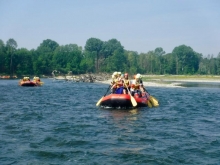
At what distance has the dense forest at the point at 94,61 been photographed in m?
100

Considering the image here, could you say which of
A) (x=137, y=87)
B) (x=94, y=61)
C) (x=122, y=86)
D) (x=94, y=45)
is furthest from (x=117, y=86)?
(x=94, y=45)

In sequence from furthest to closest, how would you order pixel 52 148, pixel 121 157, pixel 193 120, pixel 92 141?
pixel 193 120
pixel 92 141
pixel 52 148
pixel 121 157

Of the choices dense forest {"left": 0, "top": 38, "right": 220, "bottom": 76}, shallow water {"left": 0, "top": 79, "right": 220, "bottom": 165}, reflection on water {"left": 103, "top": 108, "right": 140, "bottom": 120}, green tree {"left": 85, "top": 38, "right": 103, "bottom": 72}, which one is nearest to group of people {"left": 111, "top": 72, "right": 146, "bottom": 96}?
reflection on water {"left": 103, "top": 108, "right": 140, "bottom": 120}

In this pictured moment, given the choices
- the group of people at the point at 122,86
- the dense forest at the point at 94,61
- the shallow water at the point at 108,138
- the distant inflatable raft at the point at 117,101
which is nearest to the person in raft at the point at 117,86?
the group of people at the point at 122,86

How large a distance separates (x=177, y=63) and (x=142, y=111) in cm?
10763

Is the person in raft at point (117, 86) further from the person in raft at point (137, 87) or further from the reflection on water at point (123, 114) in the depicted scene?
the reflection on water at point (123, 114)

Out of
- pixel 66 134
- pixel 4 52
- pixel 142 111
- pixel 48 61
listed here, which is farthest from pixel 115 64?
pixel 66 134

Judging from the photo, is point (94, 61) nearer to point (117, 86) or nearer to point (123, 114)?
point (117, 86)

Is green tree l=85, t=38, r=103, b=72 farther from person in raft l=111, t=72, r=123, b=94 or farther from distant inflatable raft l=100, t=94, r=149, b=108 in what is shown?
distant inflatable raft l=100, t=94, r=149, b=108

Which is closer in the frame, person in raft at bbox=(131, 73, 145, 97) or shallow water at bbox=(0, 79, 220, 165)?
shallow water at bbox=(0, 79, 220, 165)

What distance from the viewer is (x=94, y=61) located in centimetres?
12694

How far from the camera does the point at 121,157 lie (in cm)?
1024

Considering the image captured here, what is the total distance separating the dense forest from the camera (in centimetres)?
10043

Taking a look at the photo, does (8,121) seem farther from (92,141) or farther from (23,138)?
(92,141)
